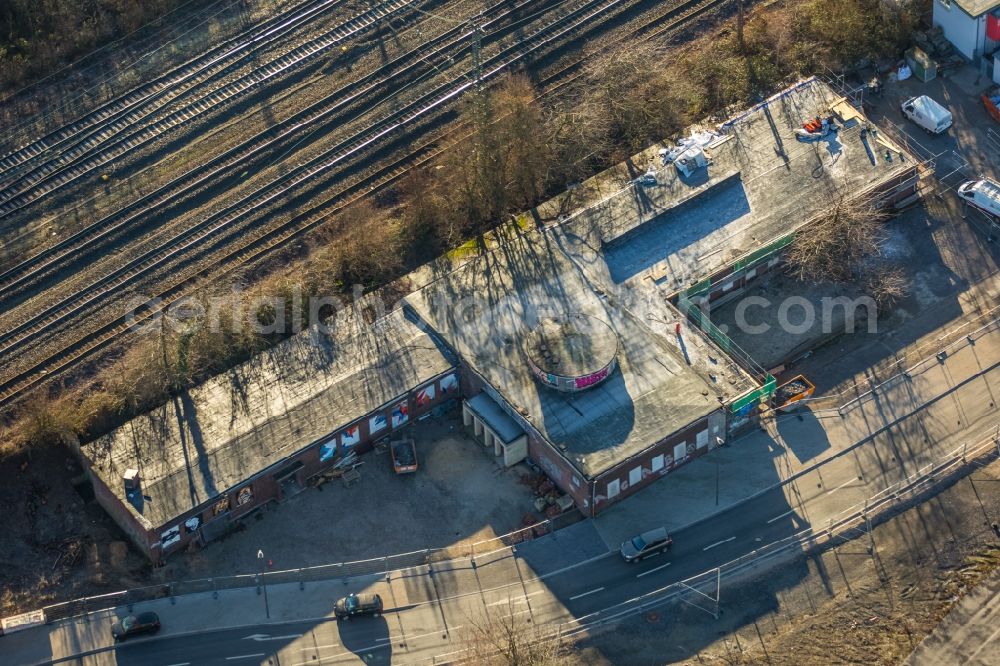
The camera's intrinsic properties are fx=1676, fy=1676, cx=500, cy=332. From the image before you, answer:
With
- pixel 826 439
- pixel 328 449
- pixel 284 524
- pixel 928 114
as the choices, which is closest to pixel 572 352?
pixel 328 449

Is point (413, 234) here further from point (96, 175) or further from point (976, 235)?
point (976, 235)

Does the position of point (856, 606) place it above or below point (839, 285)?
below

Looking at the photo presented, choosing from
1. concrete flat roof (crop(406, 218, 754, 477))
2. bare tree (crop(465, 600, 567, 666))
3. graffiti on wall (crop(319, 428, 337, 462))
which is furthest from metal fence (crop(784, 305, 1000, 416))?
graffiti on wall (crop(319, 428, 337, 462))

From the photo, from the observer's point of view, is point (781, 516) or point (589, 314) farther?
point (589, 314)

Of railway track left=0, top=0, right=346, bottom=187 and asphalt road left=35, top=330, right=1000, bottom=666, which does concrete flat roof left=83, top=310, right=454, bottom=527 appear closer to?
asphalt road left=35, top=330, right=1000, bottom=666

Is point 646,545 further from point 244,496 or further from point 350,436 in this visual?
point 244,496

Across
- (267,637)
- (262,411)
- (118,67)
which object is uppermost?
(118,67)

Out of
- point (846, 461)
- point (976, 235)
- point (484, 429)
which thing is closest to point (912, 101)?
point (976, 235)
